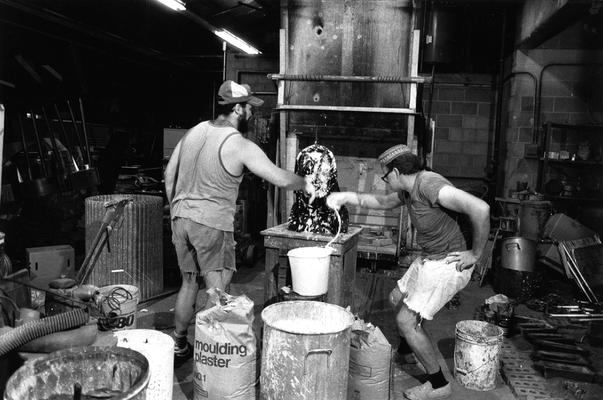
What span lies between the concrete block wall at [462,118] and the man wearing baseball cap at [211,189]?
20.8 feet

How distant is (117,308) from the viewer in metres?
3.85

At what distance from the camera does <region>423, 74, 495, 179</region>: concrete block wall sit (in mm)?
9672

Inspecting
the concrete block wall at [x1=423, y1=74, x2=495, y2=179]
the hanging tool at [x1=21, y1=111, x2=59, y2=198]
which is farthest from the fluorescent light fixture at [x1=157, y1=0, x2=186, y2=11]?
the concrete block wall at [x1=423, y1=74, x2=495, y2=179]

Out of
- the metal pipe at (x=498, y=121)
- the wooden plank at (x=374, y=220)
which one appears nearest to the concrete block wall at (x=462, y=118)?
the metal pipe at (x=498, y=121)

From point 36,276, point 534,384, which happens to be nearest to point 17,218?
point 36,276

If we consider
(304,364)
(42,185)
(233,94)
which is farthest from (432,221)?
(42,185)

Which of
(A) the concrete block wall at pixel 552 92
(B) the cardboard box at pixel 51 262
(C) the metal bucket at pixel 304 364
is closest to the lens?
(C) the metal bucket at pixel 304 364

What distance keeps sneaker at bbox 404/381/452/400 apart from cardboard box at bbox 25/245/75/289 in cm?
327

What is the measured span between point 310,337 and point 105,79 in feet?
34.0

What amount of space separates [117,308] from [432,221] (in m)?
2.29

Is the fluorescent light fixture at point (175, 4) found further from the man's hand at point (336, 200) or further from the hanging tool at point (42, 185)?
the man's hand at point (336, 200)

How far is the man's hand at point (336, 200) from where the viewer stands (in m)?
4.21

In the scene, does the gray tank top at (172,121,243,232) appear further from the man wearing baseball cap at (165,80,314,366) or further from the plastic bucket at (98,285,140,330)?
the plastic bucket at (98,285,140,330)

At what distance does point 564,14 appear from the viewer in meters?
6.77
